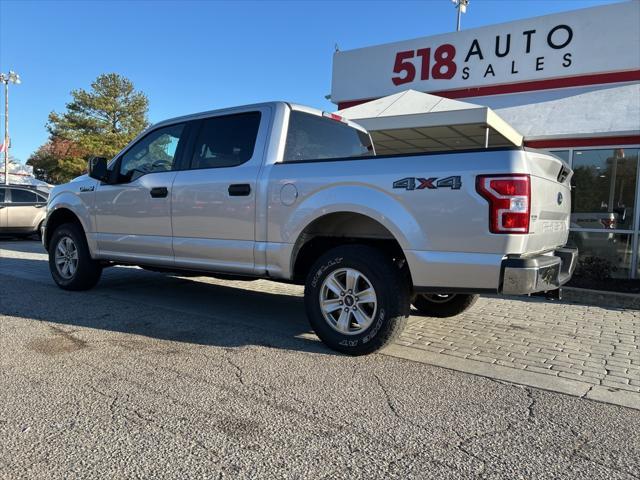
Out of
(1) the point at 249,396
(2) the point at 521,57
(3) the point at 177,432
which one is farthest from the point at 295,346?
(2) the point at 521,57

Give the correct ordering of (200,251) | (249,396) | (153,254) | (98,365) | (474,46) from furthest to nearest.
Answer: (474,46) → (153,254) → (200,251) → (98,365) → (249,396)

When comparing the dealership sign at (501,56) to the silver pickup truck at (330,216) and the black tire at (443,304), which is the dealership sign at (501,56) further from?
the black tire at (443,304)

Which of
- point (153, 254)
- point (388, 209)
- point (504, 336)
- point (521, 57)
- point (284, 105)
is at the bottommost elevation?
point (504, 336)

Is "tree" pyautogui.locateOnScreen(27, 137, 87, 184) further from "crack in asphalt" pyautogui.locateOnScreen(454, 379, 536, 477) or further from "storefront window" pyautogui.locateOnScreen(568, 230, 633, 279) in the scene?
"crack in asphalt" pyautogui.locateOnScreen(454, 379, 536, 477)

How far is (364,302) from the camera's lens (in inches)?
167

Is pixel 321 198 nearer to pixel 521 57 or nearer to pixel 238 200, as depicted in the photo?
pixel 238 200

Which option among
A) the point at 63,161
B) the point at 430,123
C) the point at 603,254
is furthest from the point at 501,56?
the point at 63,161

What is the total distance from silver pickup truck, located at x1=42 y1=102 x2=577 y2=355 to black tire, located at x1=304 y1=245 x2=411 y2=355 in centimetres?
1

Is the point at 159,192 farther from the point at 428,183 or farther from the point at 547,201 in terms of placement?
the point at 547,201

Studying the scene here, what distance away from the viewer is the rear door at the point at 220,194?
193 inches

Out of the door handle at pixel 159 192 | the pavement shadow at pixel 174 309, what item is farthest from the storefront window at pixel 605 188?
the door handle at pixel 159 192

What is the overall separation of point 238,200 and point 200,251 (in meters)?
0.76

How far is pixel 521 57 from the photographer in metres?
13.0

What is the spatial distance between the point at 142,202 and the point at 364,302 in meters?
2.96
